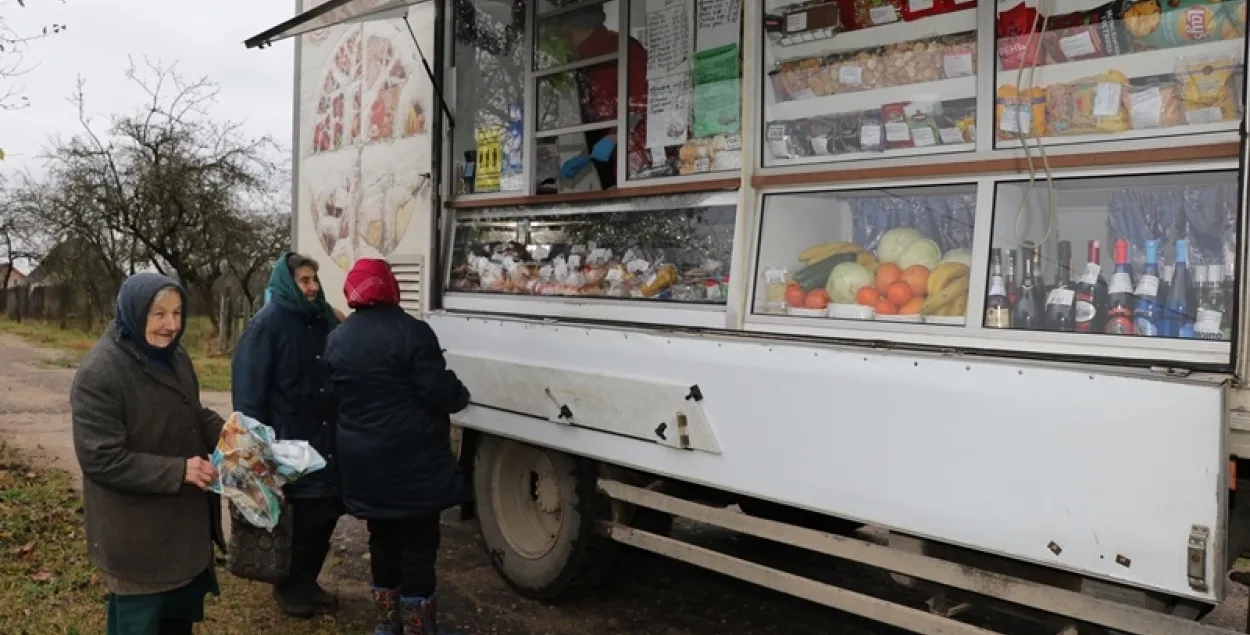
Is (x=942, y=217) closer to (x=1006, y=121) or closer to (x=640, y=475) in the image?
(x=1006, y=121)

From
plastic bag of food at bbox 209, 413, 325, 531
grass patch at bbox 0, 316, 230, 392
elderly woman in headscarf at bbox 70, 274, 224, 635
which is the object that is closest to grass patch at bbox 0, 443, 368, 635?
elderly woman in headscarf at bbox 70, 274, 224, 635

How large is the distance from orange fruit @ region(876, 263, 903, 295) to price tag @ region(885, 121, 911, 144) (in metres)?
Result: 0.45

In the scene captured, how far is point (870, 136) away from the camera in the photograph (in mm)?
3613

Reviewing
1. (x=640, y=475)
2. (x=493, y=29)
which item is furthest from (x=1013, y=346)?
(x=493, y=29)

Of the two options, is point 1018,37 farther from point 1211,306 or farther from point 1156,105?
point 1211,306

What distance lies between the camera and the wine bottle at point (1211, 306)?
2.75 metres

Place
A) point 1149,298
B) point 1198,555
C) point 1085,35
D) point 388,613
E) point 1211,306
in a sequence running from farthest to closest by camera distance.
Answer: point 388,613, point 1085,35, point 1149,298, point 1211,306, point 1198,555

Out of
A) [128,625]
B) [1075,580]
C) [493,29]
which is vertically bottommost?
[128,625]

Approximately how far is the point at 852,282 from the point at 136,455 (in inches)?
98.5

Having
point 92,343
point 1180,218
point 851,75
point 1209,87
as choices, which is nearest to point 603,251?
point 851,75

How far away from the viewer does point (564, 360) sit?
4.36 metres

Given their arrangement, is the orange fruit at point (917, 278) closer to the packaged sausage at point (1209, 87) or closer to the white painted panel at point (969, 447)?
the white painted panel at point (969, 447)

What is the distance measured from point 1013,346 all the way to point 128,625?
2.97 m

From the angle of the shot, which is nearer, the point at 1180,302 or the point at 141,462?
the point at 1180,302
